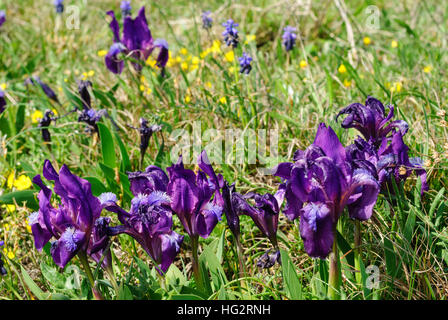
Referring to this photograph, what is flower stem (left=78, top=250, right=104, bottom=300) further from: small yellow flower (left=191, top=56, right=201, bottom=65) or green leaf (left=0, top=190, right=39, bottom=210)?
small yellow flower (left=191, top=56, right=201, bottom=65)

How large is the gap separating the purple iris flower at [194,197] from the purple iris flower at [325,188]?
0.68 ft

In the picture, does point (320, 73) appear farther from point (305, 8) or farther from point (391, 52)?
point (305, 8)

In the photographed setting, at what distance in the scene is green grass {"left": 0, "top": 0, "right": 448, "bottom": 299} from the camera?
59.0 inches

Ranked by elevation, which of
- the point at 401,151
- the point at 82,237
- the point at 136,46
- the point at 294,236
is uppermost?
the point at 136,46

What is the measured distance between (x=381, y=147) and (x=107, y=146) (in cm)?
113

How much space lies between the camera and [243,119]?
8.09 ft

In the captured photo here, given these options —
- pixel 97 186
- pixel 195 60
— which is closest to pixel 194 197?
pixel 97 186

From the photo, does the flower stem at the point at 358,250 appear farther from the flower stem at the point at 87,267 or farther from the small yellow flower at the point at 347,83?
the small yellow flower at the point at 347,83

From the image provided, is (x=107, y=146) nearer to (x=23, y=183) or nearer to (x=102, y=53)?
(x=23, y=183)

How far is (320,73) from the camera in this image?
2992mm

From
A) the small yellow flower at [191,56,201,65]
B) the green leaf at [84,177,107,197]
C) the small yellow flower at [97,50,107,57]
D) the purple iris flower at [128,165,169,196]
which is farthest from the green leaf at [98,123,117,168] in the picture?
the small yellow flower at [97,50,107,57]

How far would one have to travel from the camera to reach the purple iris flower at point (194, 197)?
1.42 metres

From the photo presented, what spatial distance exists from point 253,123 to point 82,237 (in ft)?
3.99

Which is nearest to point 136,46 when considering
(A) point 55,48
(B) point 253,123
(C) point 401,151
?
(B) point 253,123
